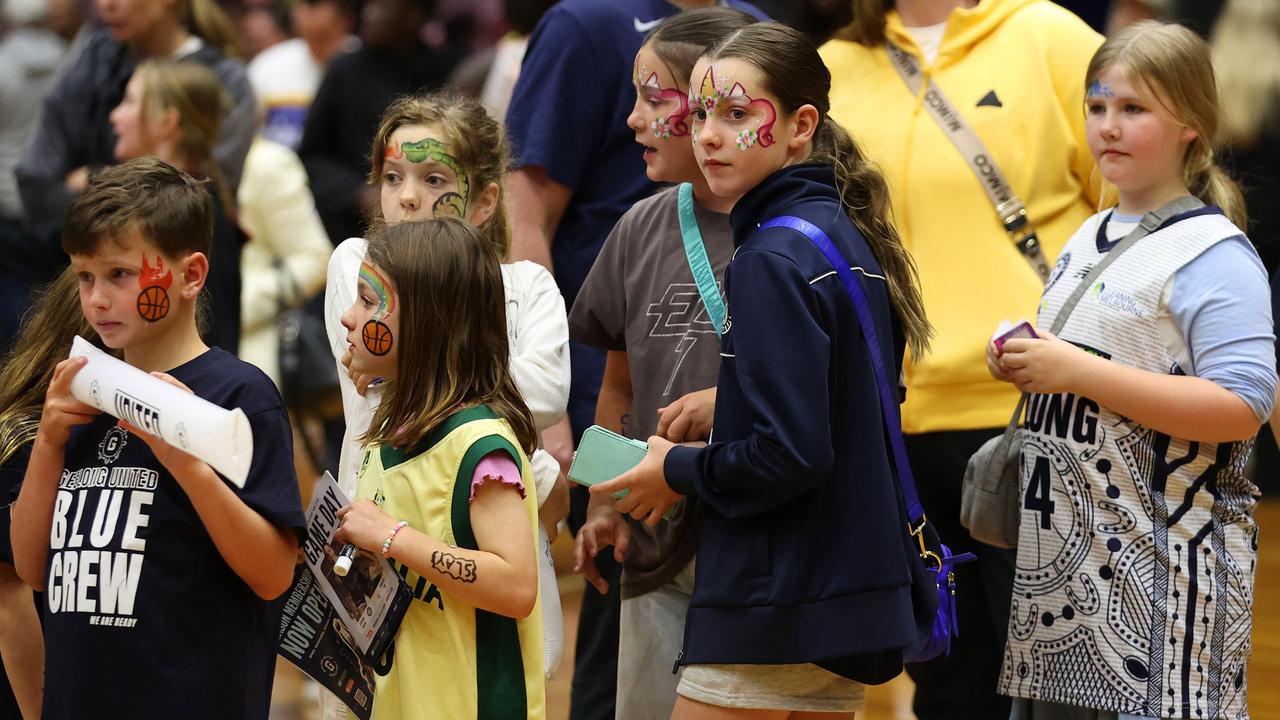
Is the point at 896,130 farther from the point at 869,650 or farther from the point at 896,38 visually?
the point at 869,650

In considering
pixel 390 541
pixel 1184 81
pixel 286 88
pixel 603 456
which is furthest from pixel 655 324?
pixel 286 88

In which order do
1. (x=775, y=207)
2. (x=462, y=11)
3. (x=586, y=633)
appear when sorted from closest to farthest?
Answer: 1. (x=775, y=207)
2. (x=586, y=633)
3. (x=462, y=11)

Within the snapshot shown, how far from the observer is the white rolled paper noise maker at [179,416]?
88.3 inches

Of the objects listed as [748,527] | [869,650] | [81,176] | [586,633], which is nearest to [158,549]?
[748,527]

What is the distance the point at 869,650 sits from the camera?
2443 mm

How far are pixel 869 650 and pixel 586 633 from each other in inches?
56.1

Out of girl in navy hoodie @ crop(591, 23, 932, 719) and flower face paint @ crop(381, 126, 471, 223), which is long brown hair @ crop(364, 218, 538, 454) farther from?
flower face paint @ crop(381, 126, 471, 223)

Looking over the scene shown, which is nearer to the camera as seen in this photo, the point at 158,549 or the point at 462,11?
the point at 158,549

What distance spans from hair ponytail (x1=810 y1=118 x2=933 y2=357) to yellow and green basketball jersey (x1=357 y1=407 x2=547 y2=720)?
0.69 meters

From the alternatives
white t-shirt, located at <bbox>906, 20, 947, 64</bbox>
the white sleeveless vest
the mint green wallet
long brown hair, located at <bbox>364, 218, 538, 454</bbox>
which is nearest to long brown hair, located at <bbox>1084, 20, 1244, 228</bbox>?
the white sleeveless vest

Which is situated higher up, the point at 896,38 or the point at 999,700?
the point at 896,38

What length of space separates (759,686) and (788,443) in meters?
0.42

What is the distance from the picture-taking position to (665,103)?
9.84 ft

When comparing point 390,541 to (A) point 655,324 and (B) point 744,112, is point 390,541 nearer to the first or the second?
(A) point 655,324
